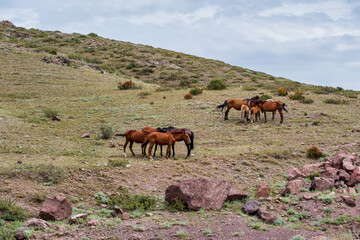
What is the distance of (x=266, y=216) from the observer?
833 centimetres

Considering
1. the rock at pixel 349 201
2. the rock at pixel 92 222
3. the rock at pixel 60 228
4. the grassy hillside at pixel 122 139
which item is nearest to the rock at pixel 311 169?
the grassy hillside at pixel 122 139

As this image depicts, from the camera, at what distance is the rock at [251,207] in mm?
8680

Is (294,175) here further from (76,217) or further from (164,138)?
(76,217)

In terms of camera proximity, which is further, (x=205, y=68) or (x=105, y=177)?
(x=205, y=68)

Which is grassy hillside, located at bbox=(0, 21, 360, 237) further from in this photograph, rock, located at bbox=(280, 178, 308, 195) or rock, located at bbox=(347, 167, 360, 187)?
rock, located at bbox=(347, 167, 360, 187)

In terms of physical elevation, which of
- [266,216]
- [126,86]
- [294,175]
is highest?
[126,86]

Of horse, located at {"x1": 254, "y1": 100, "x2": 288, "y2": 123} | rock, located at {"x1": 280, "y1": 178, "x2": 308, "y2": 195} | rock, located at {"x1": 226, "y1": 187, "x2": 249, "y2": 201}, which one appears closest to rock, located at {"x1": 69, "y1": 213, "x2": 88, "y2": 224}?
rock, located at {"x1": 226, "y1": 187, "x2": 249, "y2": 201}

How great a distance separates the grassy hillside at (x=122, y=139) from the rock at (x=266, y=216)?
360 mm

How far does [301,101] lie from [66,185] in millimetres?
19484

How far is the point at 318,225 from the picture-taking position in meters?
8.12

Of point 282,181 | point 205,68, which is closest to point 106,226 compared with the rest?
point 282,181

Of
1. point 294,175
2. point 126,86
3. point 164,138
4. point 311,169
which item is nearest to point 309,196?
point 294,175

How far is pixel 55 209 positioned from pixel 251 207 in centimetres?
491

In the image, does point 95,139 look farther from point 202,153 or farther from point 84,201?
point 84,201
